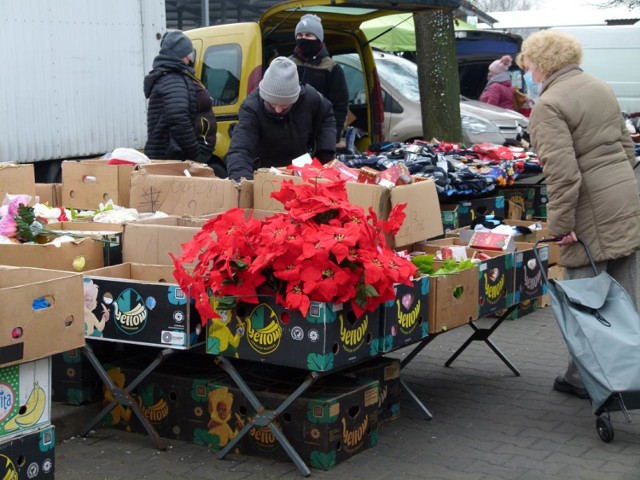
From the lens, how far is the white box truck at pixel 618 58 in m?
19.0

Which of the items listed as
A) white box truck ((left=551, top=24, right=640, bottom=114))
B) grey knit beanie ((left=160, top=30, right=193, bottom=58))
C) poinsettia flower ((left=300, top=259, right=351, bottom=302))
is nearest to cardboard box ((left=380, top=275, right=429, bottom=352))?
poinsettia flower ((left=300, top=259, right=351, bottom=302))

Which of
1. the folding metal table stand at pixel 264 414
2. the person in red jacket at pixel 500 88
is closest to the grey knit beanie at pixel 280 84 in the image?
the folding metal table stand at pixel 264 414

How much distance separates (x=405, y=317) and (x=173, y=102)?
338cm

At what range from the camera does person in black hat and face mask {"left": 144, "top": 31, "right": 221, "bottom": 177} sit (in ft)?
25.2

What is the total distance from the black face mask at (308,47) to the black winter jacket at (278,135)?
1.63 m

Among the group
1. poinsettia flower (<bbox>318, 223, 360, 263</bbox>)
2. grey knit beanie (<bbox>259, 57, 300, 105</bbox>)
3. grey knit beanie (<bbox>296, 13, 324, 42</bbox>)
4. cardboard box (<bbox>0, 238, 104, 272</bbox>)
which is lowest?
cardboard box (<bbox>0, 238, 104, 272</bbox>)

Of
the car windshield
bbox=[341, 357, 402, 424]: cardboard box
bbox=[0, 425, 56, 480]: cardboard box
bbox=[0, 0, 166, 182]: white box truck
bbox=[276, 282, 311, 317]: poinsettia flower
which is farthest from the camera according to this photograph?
the car windshield

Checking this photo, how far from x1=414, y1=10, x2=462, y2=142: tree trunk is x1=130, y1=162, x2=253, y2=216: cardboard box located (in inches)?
176

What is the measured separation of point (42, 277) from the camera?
13.2ft

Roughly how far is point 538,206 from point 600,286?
3.94 m

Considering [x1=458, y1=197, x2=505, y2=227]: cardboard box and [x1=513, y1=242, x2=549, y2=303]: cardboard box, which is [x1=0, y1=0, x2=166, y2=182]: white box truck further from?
[x1=513, y1=242, x2=549, y2=303]: cardboard box

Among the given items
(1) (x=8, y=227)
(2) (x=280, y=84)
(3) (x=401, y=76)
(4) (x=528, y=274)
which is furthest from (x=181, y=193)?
(3) (x=401, y=76)

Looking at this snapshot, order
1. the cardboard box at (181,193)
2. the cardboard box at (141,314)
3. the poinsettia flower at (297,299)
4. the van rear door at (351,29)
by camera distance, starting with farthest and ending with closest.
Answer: the van rear door at (351,29)
the cardboard box at (181,193)
the cardboard box at (141,314)
the poinsettia flower at (297,299)

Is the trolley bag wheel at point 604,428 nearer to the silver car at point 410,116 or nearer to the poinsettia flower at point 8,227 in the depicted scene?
the poinsettia flower at point 8,227
